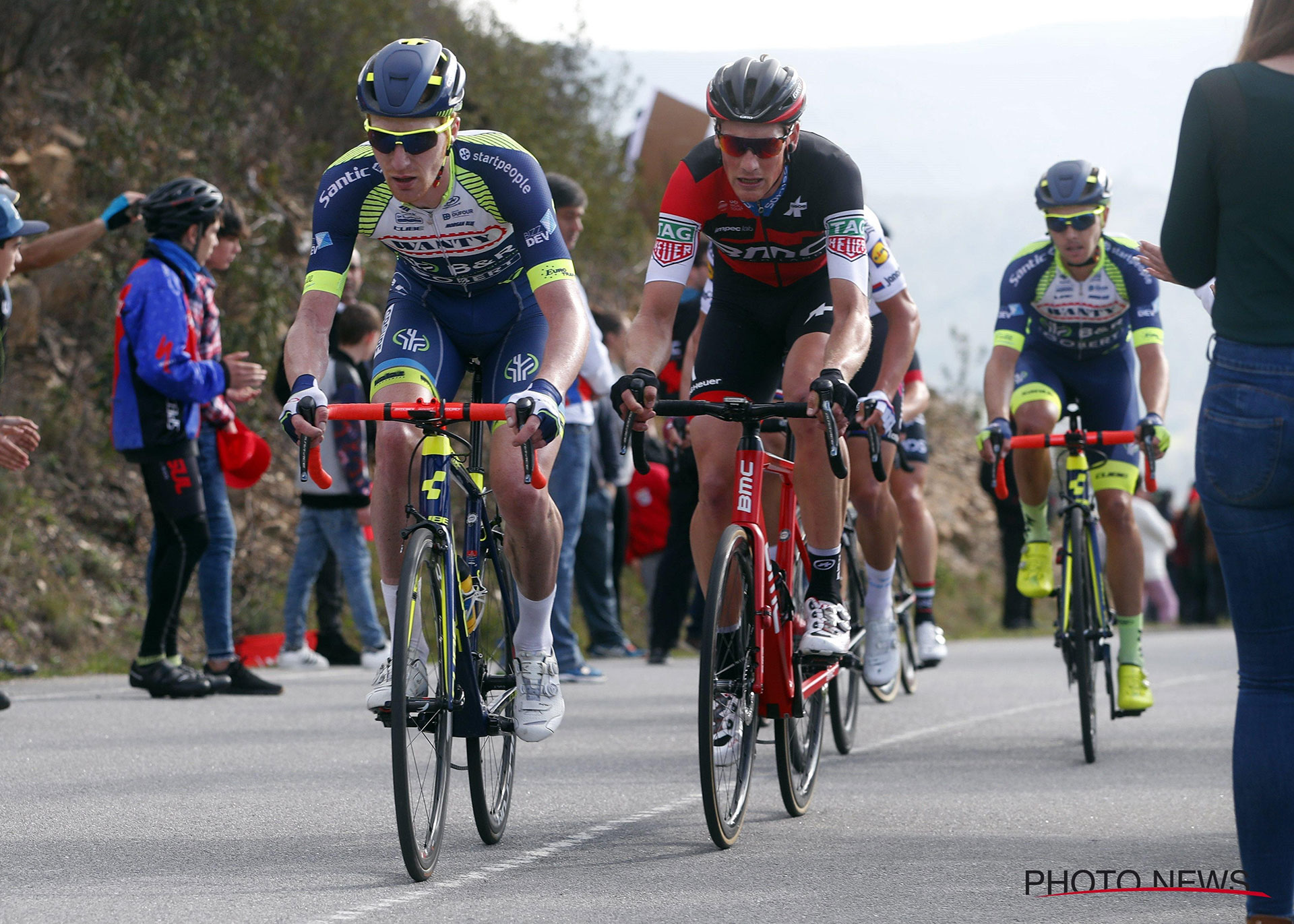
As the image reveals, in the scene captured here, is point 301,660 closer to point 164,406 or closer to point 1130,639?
point 164,406

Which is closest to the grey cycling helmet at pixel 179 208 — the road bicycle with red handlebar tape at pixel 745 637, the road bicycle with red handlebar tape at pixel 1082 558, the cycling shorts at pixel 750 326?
the cycling shorts at pixel 750 326

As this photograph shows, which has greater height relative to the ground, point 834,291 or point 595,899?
point 834,291

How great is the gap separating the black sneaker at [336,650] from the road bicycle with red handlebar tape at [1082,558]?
556 cm

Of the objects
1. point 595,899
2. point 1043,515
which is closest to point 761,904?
point 595,899

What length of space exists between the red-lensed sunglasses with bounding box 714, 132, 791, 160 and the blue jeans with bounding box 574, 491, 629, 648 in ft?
21.4

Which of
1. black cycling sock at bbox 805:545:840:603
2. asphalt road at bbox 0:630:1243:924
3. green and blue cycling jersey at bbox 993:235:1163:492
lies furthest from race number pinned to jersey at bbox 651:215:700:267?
green and blue cycling jersey at bbox 993:235:1163:492

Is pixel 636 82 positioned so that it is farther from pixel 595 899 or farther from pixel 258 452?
pixel 595 899

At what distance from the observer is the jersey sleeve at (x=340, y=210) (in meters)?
5.02

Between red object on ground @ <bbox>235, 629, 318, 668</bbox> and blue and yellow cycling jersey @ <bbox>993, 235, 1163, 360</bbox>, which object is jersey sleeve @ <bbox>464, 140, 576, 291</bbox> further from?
red object on ground @ <bbox>235, 629, 318, 668</bbox>

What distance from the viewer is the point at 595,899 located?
4.20m

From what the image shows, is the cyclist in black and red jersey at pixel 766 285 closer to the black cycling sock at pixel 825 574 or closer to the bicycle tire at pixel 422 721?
the black cycling sock at pixel 825 574

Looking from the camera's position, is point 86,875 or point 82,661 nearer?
point 86,875

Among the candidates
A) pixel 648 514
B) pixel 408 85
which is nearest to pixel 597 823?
pixel 408 85

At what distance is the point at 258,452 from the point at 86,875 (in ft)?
16.5
